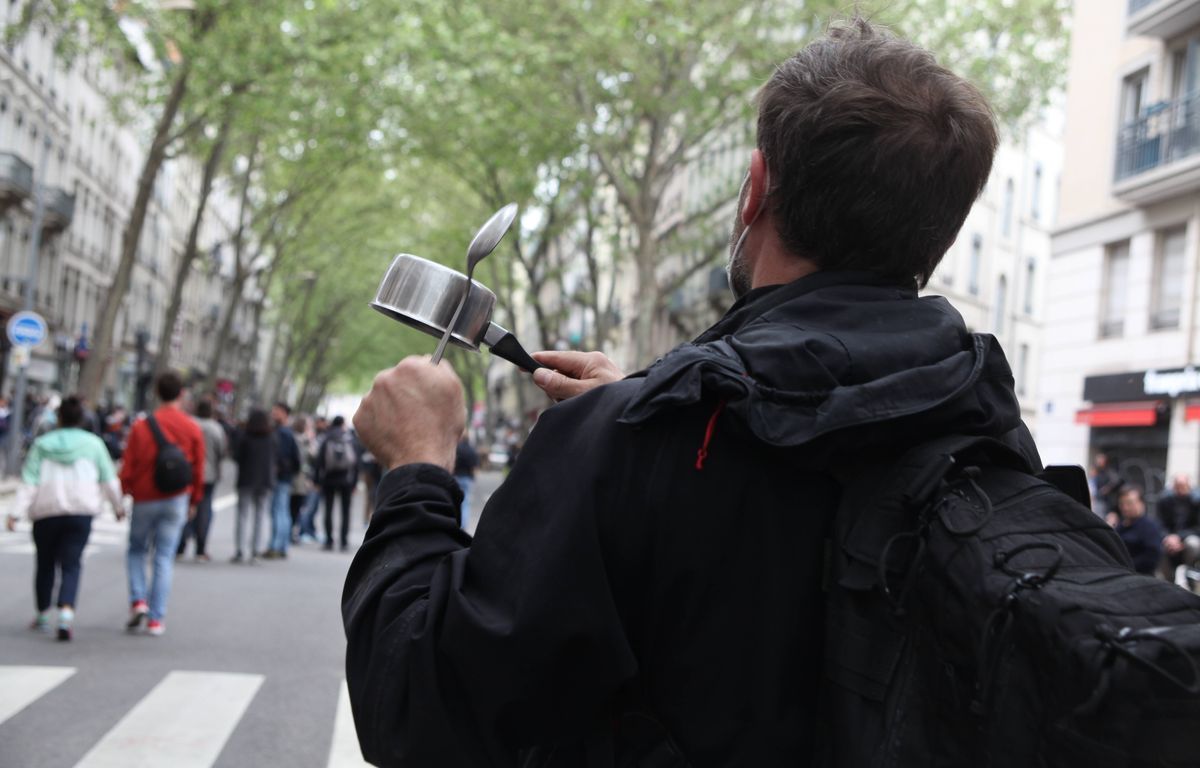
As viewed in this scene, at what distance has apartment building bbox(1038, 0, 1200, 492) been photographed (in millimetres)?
21844

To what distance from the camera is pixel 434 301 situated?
74.8 inches

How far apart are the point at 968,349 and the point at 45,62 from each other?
Answer: 47641mm

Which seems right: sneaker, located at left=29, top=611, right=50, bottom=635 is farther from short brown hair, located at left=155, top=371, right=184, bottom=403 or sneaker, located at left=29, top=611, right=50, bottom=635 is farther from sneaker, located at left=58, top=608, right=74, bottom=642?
short brown hair, located at left=155, top=371, right=184, bottom=403

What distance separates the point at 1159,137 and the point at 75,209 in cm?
3947

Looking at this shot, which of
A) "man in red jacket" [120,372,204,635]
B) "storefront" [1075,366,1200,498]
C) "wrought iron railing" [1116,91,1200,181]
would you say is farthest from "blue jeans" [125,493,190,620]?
"wrought iron railing" [1116,91,1200,181]

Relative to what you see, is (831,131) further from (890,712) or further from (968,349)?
(890,712)

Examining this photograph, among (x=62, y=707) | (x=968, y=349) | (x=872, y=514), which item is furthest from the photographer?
(x=62, y=707)

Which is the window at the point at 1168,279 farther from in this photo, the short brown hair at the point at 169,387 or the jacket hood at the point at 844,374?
the jacket hood at the point at 844,374

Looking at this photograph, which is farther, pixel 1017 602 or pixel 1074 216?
pixel 1074 216

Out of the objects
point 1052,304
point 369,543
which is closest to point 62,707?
Result: point 369,543

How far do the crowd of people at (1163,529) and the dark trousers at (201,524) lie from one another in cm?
967

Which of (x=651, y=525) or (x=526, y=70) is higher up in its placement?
(x=526, y=70)

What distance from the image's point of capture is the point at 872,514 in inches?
58.5

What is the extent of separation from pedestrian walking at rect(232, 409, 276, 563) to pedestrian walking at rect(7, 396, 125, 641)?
6390mm
